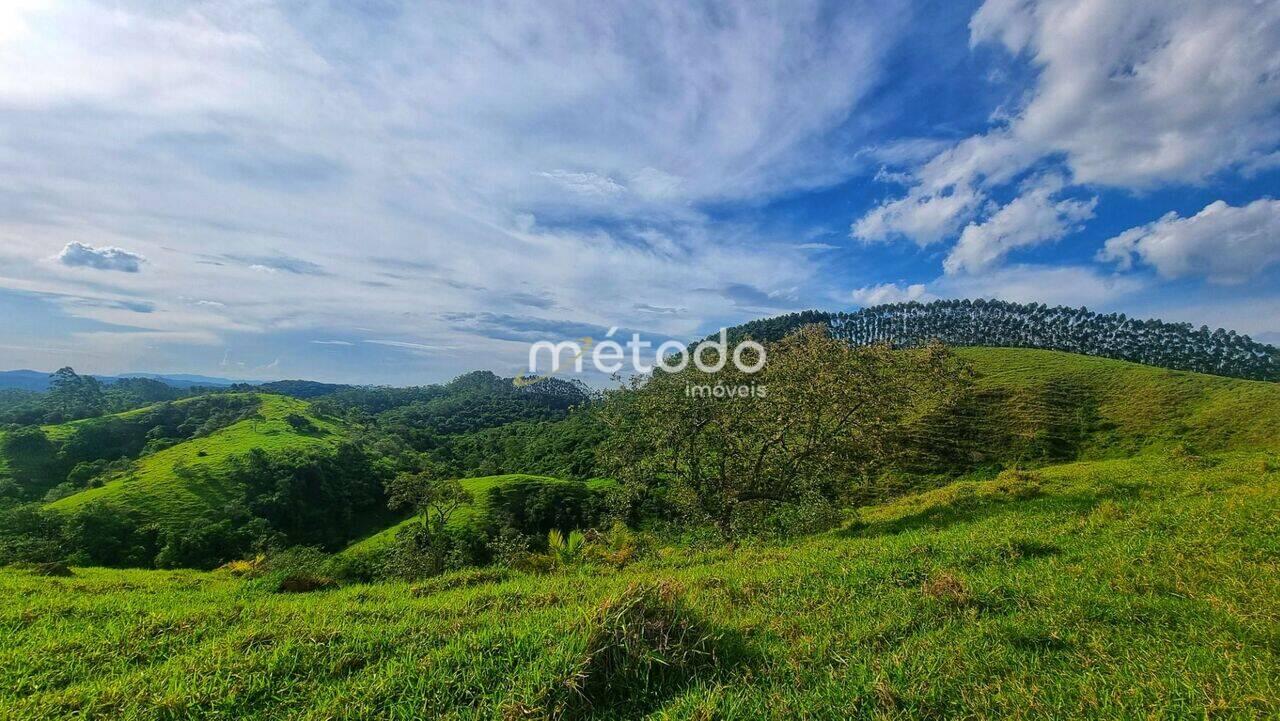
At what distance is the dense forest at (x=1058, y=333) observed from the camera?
390ft

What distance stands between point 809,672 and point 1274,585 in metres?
6.03

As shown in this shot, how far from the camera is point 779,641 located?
502 centimetres

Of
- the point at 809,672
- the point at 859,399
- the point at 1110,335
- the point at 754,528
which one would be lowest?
the point at 754,528

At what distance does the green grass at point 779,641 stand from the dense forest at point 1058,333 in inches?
3719

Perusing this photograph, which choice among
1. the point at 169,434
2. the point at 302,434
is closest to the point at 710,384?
the point at 302,434

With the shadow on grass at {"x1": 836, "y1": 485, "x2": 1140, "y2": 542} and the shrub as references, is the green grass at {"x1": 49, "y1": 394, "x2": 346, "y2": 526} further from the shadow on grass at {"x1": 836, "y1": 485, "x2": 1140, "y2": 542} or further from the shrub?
the shrub

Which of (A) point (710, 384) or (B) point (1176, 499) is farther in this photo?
(A) point (710, 384)

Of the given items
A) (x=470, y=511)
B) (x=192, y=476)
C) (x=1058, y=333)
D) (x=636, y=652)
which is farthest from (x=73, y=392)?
(x=1058, y=333)

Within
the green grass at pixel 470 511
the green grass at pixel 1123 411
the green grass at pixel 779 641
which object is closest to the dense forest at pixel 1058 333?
the green grass at pixel 1123 411

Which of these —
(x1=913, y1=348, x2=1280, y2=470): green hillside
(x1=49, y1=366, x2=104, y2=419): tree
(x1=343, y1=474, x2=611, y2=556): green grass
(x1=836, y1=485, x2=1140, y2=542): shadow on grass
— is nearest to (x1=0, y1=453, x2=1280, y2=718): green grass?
(x1=836, y1=485, x2=1140, y2=542): shadow on grass

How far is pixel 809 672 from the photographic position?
4234 millimetres

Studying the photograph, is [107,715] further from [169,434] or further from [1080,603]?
[169,434]

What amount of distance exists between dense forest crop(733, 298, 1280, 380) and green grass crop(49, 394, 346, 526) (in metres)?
99.3

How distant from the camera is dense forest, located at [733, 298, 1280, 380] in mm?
118750
